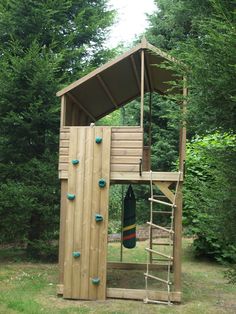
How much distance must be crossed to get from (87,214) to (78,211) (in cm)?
15

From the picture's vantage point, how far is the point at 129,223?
7797 millimetres

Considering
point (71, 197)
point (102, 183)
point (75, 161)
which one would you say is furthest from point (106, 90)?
point (71, 197)

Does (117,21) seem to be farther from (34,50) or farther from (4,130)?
(4,130)

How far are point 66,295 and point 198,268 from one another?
3735mm

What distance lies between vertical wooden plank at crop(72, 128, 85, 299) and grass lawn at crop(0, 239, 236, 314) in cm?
31

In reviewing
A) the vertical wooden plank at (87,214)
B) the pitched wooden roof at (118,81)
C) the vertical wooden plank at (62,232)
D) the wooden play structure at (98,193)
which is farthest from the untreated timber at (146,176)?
the pitched wooden roof at (118,81)

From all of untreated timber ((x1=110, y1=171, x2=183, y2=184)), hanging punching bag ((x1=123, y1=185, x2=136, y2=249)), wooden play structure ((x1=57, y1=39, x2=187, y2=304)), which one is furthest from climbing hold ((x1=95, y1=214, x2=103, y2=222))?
hanging punching bag ((x1=123, y1=185, x2=136, y2=249))

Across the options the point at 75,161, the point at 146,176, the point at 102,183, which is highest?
the point at 75,161

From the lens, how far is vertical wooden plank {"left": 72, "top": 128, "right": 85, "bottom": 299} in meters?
6.17

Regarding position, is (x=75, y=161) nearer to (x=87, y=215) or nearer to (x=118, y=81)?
(x=87, y=215)

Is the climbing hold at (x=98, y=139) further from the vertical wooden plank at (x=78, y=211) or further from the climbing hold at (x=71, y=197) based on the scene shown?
the climbing hold at (x=71, y=197)

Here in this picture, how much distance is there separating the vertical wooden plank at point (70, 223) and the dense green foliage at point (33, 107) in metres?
2.41

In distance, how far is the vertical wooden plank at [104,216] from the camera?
6.12 meters

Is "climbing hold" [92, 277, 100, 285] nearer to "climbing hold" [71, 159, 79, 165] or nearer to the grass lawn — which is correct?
the grass lawn
